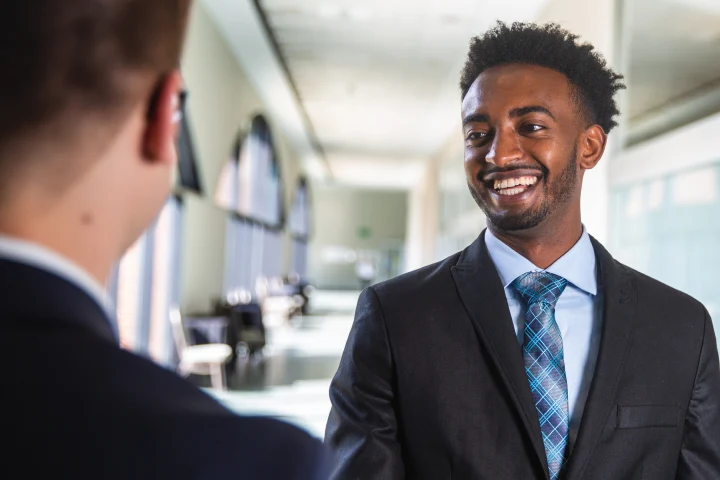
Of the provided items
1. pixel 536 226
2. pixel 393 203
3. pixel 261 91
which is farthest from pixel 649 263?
pixel 393 203

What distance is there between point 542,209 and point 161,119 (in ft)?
3.34

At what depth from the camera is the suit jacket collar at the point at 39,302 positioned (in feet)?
1.49

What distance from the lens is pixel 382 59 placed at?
1023 centimetres

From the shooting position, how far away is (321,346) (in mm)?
11398

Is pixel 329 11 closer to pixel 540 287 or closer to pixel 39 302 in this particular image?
pixel 540 287

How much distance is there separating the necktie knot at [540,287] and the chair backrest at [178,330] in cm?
624

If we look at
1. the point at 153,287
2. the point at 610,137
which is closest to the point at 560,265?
the point at 610,137

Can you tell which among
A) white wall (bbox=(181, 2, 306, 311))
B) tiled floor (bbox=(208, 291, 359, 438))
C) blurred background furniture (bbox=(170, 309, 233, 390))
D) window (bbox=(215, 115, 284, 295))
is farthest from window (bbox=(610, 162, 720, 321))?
window (bbox=(215, 115, 284, 295))

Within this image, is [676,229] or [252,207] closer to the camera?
[676,229]

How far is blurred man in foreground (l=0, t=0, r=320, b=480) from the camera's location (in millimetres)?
428

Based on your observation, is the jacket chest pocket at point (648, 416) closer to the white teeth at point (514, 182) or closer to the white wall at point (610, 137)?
Result: the white teeth at point (514, 182)

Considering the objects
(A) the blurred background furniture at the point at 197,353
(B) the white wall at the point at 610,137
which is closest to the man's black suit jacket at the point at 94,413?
(B) the white wall at the point at 610,137

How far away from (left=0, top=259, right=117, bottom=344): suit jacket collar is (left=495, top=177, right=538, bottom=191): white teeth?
3.46 feet

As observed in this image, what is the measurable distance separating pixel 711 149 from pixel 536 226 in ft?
9.22
